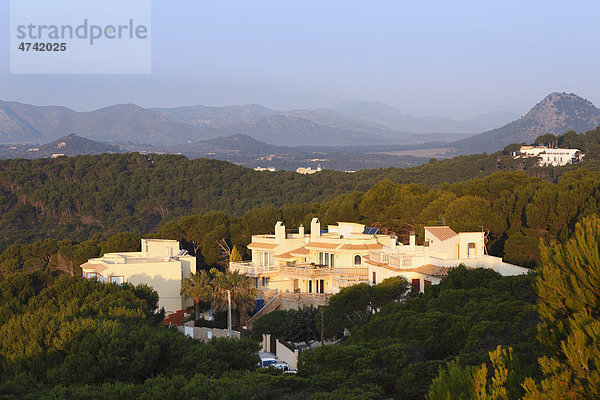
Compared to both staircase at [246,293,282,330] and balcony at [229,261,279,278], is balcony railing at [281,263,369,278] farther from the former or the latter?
balcony at [229,261,279,278]

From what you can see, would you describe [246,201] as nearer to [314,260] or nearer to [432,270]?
[314,260]

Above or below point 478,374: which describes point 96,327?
below

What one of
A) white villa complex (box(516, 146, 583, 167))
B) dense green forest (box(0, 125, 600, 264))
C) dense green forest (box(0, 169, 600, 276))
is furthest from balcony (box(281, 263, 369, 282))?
white villa complex (box(516, 146, 583, 167))

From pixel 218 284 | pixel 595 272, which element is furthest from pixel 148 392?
pixel 218 284

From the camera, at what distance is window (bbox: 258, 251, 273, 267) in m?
39.2

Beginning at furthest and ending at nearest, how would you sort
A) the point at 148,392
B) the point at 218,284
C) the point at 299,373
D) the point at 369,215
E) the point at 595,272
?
1. the point at 369,215
2. the point at 218,284
3. the point at 299,373
4. the point at 148,392
5. the point at 595,272

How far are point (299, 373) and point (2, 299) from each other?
46.0ft

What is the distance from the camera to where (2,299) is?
2767 centimetres

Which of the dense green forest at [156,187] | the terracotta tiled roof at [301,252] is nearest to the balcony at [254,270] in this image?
the terracotta tiled roof at [301,252]

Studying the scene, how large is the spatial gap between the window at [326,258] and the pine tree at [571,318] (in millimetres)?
25914

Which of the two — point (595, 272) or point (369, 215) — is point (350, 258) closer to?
point (369, 215)

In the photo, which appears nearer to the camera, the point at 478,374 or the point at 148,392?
the point at 478,374

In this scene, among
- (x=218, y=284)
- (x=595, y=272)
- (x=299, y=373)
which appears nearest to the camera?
(x=595, y=272)

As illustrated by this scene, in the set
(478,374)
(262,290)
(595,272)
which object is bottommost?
(262,290)
